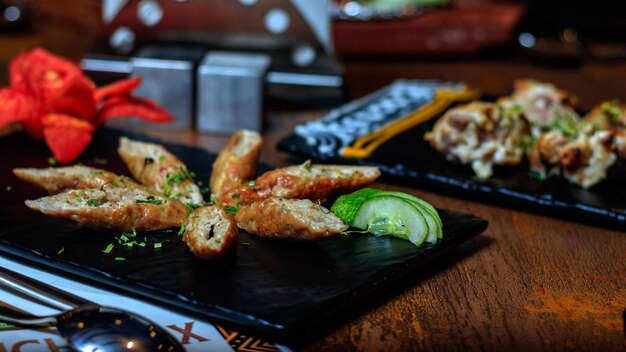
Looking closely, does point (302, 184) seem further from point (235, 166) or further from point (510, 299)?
point (510, 299)

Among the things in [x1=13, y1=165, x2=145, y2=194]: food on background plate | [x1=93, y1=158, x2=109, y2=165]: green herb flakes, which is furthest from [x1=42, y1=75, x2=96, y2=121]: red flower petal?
[x1=13, y1=165, x2=145, y2=194]: food on background plate

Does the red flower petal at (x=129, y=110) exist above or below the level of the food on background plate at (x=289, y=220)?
above

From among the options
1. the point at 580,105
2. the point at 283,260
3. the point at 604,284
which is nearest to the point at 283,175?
the point at 283,260

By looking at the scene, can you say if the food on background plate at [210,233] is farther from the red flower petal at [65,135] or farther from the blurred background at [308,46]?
the blurred background at [308,46]

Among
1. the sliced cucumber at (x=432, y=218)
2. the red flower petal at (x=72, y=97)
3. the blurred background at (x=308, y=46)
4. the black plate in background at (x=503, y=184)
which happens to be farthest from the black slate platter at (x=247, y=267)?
the blurred background at (x=308, y=46)

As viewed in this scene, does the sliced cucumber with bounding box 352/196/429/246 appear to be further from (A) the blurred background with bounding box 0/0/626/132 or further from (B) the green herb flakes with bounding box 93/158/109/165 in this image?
(A) the blurred background with bounding box 0/0/626/132
